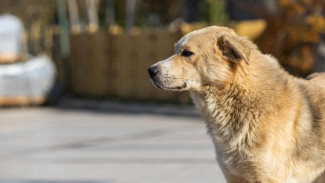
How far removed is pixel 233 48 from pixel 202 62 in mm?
302

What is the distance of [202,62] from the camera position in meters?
5.80

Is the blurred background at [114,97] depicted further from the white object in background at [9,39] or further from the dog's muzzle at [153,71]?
the dog's muzzle at [153,71]

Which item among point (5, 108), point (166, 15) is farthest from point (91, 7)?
point (5, 108)

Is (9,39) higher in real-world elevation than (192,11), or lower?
lower

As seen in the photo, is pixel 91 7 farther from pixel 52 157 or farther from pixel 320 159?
pixel 320 159

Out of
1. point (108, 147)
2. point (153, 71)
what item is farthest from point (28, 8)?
point (153, 71)

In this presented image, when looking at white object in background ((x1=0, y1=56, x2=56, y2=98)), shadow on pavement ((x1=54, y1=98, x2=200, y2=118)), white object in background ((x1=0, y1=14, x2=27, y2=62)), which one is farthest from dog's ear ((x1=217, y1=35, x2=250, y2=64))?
white object in background ((x1=0, y1=14, x2=27, y2=62))

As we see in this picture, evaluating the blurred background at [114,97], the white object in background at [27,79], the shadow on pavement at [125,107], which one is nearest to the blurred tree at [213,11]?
the blurred background at [114,97]

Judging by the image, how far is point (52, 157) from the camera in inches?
452

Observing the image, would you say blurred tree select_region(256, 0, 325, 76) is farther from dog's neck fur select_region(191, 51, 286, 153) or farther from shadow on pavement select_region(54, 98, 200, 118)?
dog's neck fur select_region(191, 51, 286, 153)

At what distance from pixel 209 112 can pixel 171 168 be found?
4341 millimetres

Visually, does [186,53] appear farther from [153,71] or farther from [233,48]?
[233,48]

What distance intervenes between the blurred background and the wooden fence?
32 millimetres

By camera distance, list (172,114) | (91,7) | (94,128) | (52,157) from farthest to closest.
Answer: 1. (91,7)
2. (172,114)
3. (94,128)
4. (52,157)
